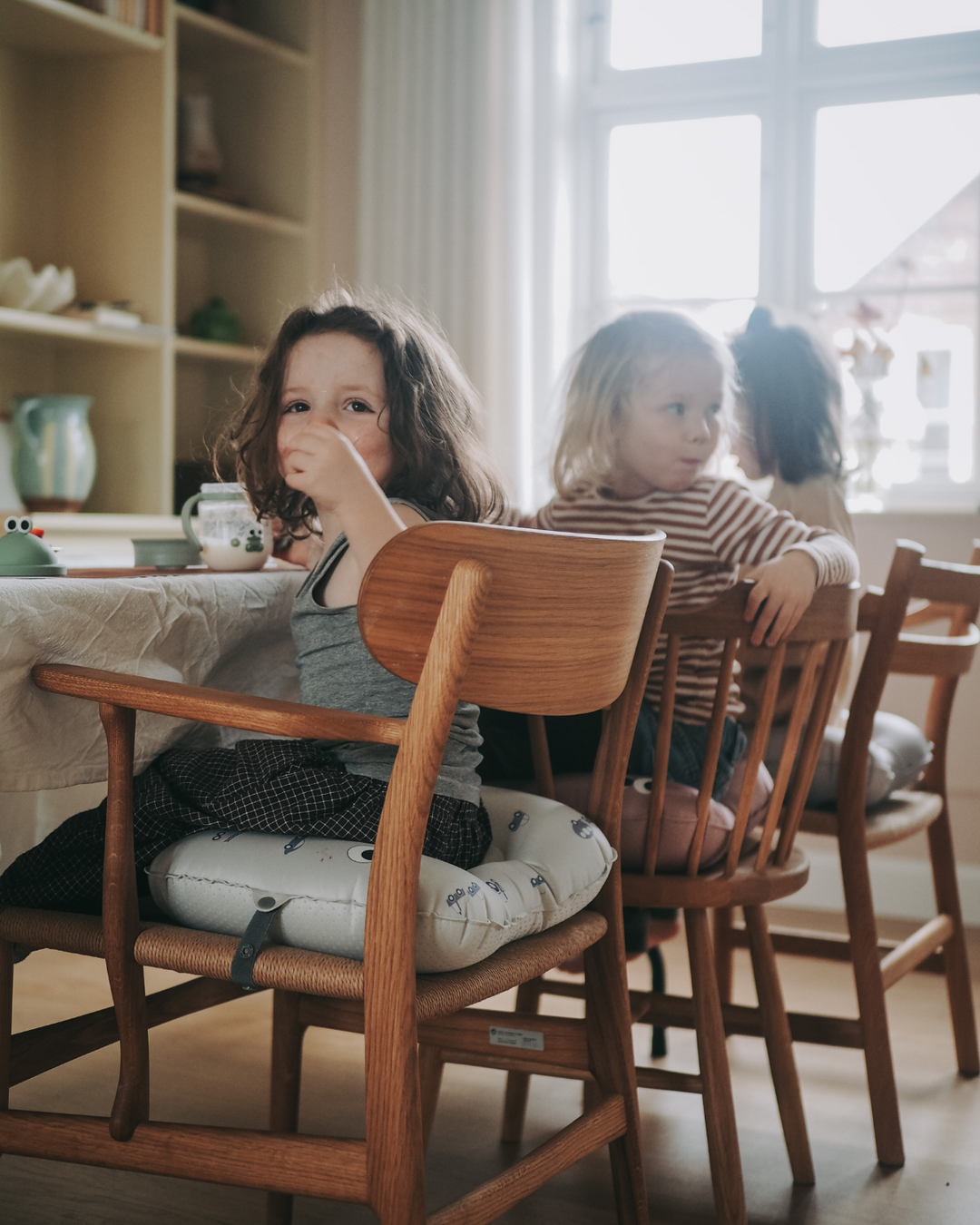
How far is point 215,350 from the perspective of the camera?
3260mm

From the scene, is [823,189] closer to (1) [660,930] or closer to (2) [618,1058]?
(1) [660,930]

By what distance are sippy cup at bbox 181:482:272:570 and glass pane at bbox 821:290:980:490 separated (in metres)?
1.88

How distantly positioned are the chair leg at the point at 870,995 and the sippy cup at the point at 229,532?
86 centimetres

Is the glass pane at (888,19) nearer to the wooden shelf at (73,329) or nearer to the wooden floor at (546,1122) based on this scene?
the wooden shelf at (73,329)

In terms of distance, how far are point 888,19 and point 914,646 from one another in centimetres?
189

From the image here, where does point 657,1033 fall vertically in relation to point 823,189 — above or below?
below

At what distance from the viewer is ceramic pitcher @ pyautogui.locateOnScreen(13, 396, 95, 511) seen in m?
2.81

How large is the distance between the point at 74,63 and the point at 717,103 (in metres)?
1.59

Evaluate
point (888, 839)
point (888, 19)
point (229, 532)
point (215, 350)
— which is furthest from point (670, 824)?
point (888, 19)

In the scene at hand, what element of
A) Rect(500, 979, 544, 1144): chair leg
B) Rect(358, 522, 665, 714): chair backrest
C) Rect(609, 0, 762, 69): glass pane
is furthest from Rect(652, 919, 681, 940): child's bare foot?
Rect(609, 0, 762, 69): glass pane

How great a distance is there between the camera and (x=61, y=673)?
41.4 inches

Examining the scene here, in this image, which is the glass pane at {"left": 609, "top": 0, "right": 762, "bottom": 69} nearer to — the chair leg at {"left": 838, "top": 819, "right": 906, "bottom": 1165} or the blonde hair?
the blonde hair

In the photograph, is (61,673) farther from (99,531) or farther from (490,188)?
(490,188)

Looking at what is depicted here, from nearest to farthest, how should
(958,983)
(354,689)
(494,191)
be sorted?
(354,689)
(958,983)
(494,191)
